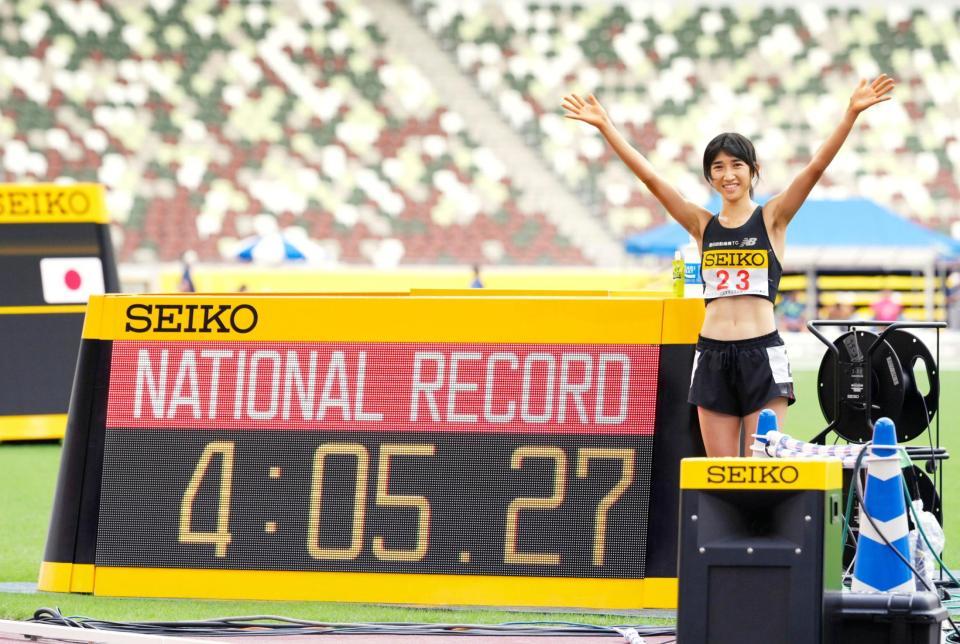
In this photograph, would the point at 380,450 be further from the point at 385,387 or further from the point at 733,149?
the point at 733,149

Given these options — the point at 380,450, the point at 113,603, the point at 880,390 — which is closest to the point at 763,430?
the point at 880,390

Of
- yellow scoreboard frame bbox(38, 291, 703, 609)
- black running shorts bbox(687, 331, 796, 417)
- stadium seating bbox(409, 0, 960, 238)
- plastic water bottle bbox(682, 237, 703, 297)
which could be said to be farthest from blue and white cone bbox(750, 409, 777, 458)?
stadium seating bbox(409, 0, 960, 238)

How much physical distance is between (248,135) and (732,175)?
34273mm

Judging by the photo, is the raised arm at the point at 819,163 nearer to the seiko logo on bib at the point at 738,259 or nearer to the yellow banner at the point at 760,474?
the seiko logo on bib at the point at 738,259

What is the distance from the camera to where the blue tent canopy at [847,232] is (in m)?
31.5

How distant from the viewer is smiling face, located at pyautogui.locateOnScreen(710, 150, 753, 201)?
582 cm

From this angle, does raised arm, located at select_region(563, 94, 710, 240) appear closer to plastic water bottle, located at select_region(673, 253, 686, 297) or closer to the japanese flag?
plastic water bottle, located at select_region(673, 253, 686, 297)

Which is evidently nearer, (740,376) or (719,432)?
(740,376)

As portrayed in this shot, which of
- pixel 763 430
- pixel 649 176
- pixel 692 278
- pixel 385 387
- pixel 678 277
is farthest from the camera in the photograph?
pixel 692 278

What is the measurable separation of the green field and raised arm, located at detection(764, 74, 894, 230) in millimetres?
1492

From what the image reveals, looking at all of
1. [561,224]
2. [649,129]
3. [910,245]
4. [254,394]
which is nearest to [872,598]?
[254,394]

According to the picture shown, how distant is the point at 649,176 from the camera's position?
604cm

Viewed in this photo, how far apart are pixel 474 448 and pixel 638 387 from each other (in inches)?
25.4

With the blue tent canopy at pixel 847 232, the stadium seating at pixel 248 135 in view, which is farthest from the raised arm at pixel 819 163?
the stadium seating at pixel 248 135
